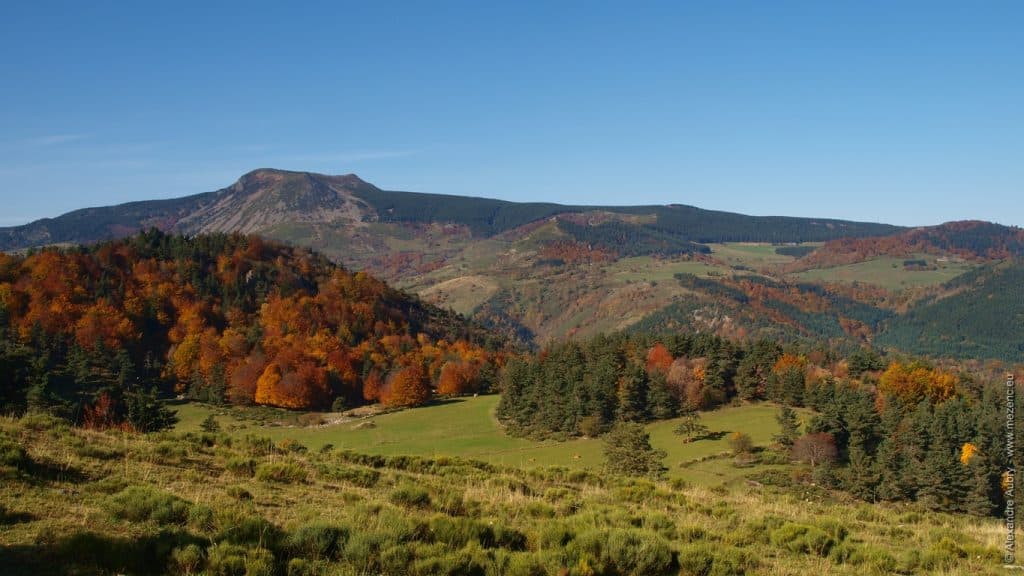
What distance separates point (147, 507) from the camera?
11391 mm

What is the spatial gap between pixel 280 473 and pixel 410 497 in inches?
139

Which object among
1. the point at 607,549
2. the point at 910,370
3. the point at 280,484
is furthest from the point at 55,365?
the point at 910,370

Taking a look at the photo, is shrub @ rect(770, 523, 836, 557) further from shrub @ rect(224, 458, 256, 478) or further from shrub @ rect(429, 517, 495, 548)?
shrub @ rect(224, 458, 256, 478)

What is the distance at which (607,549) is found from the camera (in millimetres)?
11820

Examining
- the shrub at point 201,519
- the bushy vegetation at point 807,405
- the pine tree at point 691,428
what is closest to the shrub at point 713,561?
the shrub at point 201,519

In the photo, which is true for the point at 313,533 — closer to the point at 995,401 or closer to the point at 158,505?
the point at 158,505

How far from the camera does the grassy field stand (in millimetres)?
63000

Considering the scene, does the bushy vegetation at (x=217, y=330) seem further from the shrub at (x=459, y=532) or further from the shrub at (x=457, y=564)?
the shrub at (x=457, y=564)

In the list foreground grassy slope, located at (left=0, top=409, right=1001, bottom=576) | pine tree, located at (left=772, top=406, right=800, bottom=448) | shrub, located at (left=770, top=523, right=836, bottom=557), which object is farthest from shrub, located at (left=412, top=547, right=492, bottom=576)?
pine tree, located at (left=772, top=406, right=800, bottom=448)

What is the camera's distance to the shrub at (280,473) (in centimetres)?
1571

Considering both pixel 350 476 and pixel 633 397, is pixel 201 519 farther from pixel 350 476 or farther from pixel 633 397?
pixel 633 397

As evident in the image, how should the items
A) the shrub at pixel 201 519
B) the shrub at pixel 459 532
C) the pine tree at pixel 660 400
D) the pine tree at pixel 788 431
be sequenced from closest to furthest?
the shrub at pixel 201 519 < the shrub at pixel 459 532 < the pine tree at pixel 788 431 < the pine tree at pixel 660 400

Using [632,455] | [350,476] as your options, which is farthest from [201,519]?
[632,455]

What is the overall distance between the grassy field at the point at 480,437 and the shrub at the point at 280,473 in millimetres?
39074
